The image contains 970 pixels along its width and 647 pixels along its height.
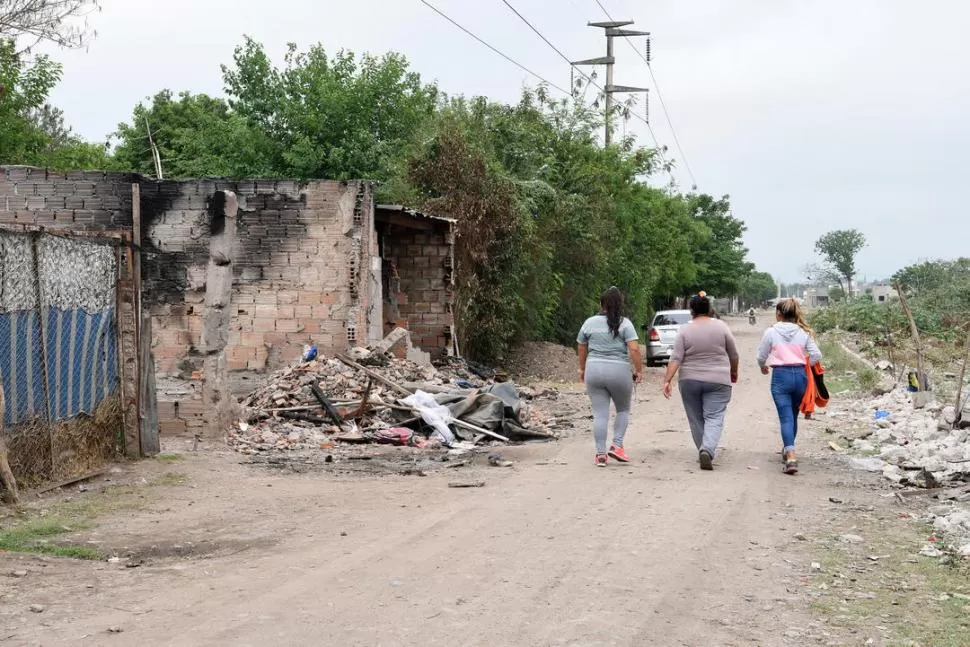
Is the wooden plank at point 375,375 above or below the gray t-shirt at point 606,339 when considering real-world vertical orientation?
below

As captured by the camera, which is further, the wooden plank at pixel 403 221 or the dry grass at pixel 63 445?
the wooden plank at pixel 403 221

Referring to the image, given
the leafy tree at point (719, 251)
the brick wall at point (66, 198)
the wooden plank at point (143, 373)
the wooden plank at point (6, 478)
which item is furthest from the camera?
the leafy tree at point (719, 251)

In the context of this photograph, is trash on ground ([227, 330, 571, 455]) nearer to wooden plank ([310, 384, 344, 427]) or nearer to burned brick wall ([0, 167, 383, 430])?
wooden plank ([310, 384, 344, 427])

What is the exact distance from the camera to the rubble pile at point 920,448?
25.8 ft

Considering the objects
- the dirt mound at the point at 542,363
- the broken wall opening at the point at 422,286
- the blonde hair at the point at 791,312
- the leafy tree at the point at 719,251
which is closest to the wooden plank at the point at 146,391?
the blonde hair at the point at 791,312

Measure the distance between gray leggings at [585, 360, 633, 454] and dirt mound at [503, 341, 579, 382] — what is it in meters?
13.7

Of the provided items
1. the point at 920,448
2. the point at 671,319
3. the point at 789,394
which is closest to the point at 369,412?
the point at 789,394

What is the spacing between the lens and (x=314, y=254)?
15.7 metres

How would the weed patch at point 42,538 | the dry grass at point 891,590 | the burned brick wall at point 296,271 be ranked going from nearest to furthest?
1. the dry grass at point 891,590
2. the weed patch at point 42,538
3. the burned brick wall at point 296,271

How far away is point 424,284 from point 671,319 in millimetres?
10491

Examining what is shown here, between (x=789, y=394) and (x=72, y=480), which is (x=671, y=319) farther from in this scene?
(x=72, y=480)

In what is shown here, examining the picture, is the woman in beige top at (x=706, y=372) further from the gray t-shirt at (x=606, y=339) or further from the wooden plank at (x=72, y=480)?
the wooden plank at (x=72, y=480)

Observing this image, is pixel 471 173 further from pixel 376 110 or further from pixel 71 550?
pixel 71 550

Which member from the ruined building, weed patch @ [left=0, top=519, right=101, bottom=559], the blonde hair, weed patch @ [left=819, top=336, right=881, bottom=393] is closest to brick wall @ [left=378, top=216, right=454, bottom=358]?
the ruined building
